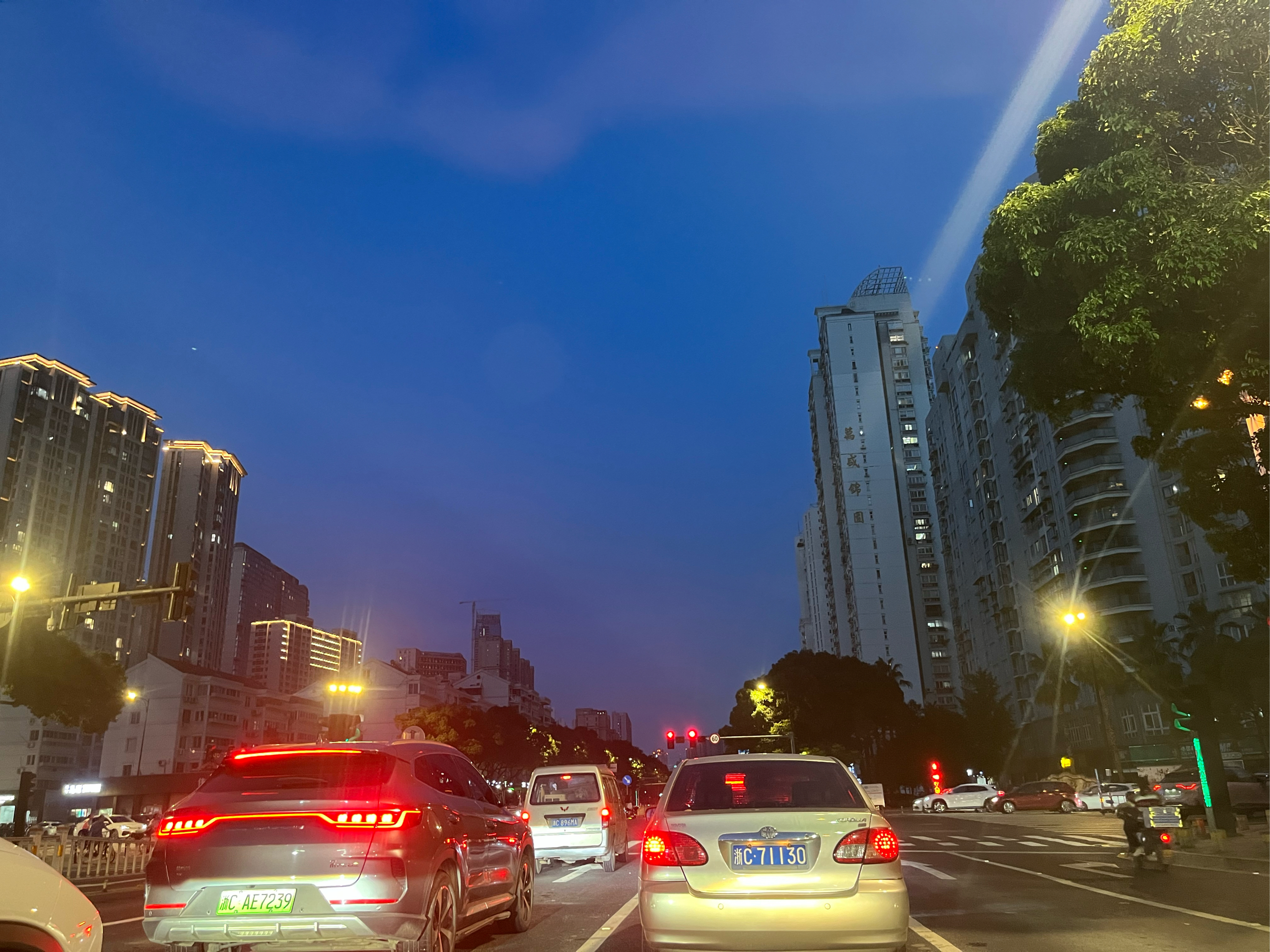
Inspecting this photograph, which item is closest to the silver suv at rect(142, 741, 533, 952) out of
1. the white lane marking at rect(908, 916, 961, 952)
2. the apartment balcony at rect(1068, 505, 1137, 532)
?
the white lane marking at rect(908, 916, 961, 952)

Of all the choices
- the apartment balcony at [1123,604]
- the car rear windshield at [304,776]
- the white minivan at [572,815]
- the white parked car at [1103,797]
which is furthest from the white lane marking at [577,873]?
the apartment balcony at [1123,604]

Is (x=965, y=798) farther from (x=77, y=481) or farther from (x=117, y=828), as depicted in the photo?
(x=77, y=481)

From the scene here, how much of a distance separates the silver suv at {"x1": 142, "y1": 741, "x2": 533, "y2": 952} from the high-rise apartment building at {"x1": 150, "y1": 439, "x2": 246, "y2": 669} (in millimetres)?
159748

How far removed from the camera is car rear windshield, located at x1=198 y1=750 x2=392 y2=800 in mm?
6562

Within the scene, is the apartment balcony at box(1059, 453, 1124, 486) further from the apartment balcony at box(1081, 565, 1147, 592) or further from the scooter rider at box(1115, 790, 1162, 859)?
the scooter rider at box(1115, 790, 1162, 859)

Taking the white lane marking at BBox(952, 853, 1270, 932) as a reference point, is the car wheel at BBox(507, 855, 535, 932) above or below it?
above

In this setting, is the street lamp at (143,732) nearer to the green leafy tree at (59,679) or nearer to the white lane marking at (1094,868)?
the green leafy tree at (59,679)

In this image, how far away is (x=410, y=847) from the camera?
6520 mm

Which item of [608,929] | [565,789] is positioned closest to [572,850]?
[565,789]

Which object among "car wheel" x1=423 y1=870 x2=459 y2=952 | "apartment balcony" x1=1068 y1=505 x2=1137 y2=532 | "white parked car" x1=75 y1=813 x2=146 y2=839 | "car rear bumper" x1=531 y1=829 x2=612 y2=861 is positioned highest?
"apartment balcony" x1=1068 y1=505 x2=1137 y2=532

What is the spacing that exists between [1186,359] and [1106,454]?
5699 centimetres

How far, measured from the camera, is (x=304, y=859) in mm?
6211

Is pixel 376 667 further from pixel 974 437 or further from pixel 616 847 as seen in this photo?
pixel 616 847

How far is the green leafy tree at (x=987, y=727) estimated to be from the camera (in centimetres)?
7044
